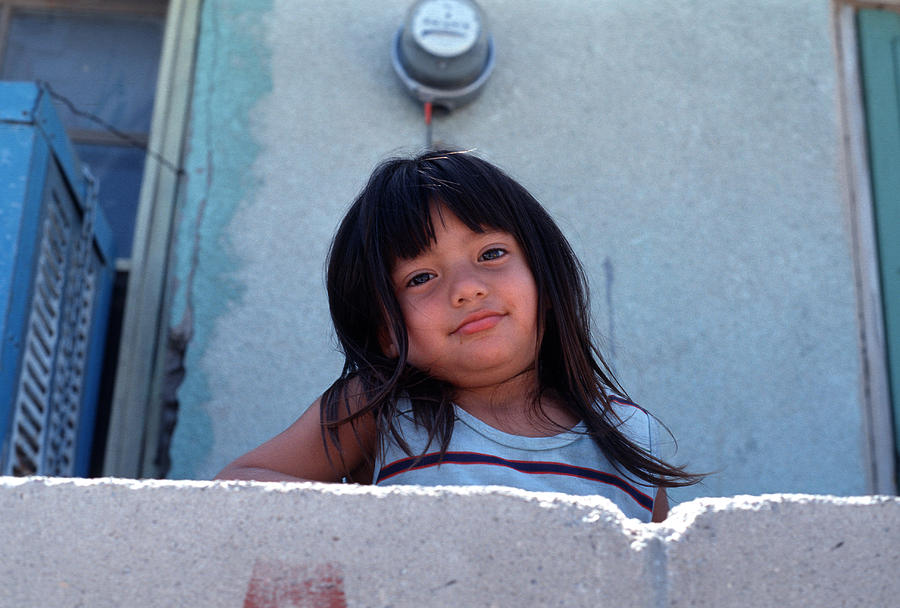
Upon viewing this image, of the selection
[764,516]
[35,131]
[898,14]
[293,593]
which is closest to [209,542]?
[293,593]

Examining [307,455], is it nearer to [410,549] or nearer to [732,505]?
[410,549]

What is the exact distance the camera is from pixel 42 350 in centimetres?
239

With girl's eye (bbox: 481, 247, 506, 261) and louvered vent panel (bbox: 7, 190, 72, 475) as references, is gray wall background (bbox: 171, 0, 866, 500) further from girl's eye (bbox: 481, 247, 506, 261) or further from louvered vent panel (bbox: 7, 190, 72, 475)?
girl's eye (bbox: 481, 247, 506, 261)

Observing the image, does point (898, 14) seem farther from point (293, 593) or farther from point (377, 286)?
point (293, 593)

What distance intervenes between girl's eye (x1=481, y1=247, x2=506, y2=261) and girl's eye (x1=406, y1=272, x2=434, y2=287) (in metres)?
0.11

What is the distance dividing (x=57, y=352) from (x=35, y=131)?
0.57m

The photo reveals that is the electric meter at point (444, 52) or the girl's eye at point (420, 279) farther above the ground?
the electric meter at point (444, 52)

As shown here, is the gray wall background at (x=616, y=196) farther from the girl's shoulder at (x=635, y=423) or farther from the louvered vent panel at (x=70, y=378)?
the girl's shoulder at (x=635, y=423)

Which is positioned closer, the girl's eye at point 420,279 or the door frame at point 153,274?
the girl's eye at point 420,279

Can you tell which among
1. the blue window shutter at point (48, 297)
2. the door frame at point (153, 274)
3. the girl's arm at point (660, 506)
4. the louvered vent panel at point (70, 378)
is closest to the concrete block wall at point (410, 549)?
the girl's arm at point (660, 506)

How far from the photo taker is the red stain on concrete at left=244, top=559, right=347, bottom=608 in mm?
1030

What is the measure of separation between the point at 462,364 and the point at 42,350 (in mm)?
1205

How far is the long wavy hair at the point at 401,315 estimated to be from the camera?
1.76m

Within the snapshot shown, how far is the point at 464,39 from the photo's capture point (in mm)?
2850
